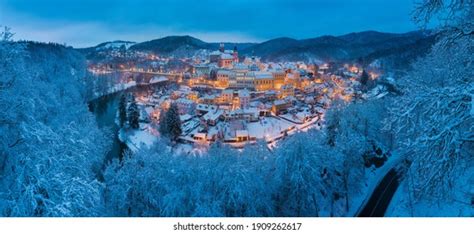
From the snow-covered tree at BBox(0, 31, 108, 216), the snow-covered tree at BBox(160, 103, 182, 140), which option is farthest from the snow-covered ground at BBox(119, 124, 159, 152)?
the snow-covered tree at BBox(0, 31, 108, 216)

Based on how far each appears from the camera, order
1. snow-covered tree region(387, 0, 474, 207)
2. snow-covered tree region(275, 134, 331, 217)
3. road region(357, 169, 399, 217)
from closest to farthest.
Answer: snow-covered tree region(387, 0, 474, 207), snow-covered tree region(275, 134, 331, 217), road region(357, 169, 399, 217)

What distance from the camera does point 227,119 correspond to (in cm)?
2234

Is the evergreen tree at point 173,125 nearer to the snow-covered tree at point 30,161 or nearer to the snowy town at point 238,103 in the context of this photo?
the snowy town at point 238,103

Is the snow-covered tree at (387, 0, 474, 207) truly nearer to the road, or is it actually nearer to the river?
the road

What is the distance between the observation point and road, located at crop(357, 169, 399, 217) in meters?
7.46

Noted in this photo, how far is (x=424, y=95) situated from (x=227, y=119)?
2034 centimetres

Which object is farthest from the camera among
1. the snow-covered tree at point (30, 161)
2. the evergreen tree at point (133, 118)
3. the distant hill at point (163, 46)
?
the distant hill at point (163, 46)

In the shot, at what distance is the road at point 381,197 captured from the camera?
24.5 ft

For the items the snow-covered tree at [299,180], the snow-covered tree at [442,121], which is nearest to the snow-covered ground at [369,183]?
the snow-covered tree at [299,180]

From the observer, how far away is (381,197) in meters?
8.51

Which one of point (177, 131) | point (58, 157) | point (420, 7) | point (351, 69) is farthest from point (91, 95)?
point (351, 69)

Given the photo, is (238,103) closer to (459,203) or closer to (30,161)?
(459,203)

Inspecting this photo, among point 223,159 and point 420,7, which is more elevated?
point 420,7

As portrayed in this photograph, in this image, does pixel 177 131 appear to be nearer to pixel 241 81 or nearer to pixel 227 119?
pixel 227 119
